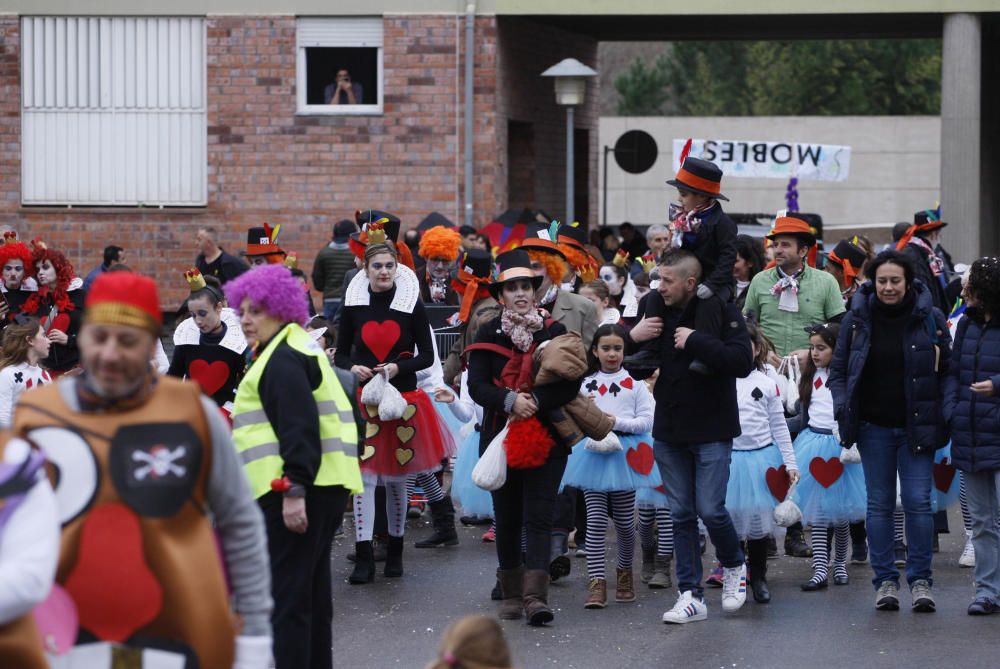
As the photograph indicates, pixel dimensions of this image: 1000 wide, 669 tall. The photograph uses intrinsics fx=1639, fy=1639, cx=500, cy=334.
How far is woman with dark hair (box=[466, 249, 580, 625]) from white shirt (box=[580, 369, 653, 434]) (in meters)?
0.94

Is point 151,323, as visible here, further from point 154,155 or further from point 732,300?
point 154,155

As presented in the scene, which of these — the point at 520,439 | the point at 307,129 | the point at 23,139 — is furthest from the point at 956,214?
the point at 520,439

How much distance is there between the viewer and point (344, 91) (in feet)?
66.7

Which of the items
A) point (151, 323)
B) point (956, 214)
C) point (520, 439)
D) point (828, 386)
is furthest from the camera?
point (956, 214)

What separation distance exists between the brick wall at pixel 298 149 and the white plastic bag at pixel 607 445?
1117 centimetres

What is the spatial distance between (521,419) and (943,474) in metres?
3.11

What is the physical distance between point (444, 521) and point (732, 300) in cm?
331

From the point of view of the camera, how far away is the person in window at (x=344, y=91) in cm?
2023

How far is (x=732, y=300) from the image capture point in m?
8.52

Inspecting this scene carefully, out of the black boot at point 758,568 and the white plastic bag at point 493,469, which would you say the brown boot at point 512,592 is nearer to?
the white plastic bag at point 493,469

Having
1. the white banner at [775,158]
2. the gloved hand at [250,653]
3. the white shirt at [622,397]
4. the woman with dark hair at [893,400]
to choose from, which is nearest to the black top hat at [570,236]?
the white shirt at [622,397]

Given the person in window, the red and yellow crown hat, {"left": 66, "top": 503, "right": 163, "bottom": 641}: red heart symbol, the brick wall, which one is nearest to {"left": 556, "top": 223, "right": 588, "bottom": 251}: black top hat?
the red and yellow crown hat

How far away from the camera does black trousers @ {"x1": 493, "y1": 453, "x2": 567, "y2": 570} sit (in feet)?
27.6

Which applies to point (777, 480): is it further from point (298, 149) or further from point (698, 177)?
point (298, 149)
